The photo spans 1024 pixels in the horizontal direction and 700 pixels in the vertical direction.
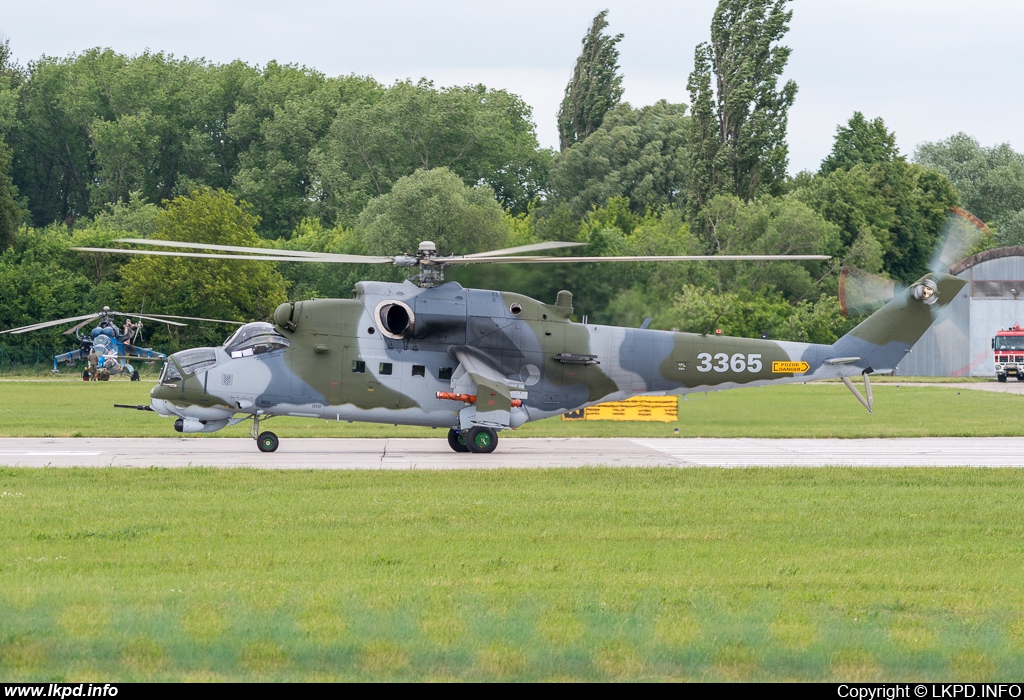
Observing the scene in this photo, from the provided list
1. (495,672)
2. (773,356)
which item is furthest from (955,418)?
(495,672)

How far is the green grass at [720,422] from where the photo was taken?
28.6 m

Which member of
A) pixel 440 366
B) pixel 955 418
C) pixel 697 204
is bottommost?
pixel 955 418

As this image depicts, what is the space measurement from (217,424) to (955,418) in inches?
864

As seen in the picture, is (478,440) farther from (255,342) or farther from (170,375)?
(170,375)

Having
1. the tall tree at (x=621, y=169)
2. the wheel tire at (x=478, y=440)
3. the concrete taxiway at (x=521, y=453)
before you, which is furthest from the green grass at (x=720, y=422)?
the tall tree at (x=621, y=169)

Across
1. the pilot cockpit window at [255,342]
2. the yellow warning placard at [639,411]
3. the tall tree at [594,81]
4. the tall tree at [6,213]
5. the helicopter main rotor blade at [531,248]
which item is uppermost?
the tall tree at [594,81]

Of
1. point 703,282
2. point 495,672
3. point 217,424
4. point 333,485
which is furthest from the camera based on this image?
point 703,282

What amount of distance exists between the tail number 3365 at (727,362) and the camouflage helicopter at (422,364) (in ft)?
0.21

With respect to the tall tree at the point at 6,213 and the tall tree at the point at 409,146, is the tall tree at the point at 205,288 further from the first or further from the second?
the tall tree at the point at 409,146

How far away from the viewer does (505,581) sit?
10484 mm

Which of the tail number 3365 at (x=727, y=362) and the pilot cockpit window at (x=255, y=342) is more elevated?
the pilot cockpit window at (x=255, y=342)

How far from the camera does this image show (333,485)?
57.1 feet

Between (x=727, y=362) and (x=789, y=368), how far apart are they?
139 centimetres
